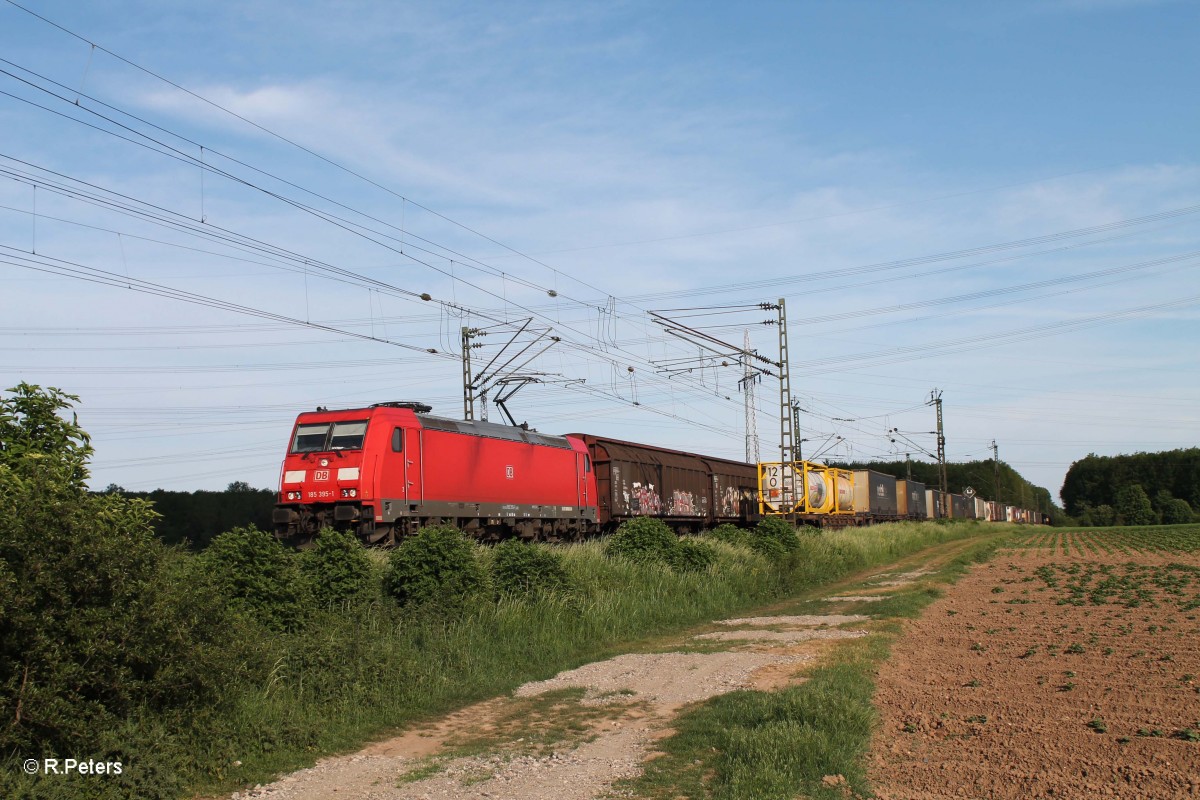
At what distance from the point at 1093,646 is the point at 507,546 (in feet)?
26.6

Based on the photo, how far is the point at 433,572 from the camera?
508 inches

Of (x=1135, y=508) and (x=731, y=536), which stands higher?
(x=731, y=536)

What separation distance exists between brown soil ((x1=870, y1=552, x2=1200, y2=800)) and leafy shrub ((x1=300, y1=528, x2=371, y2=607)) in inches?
249

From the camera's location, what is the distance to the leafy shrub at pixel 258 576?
9.95m

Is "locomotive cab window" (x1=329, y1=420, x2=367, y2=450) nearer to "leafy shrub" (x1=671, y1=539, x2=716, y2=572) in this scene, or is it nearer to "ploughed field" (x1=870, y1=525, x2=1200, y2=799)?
"leafy shrub" (x1=671, y1=539, x2=716, y2=572)

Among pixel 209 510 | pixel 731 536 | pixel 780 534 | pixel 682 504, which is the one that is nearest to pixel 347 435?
pixel 731 536

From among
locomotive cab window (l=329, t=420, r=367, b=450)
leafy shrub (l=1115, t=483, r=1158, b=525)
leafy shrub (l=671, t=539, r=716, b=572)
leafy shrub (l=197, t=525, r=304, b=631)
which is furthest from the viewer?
leafy shrub (l=1115, t=483, r=1158, b=525)

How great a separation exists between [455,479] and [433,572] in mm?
10820

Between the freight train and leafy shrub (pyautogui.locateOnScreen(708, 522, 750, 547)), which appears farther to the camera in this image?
leafy shrub (pyautogui.locateOnScreen(708, 522, 750, 547))

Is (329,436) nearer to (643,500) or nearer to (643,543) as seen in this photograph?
(643,543)

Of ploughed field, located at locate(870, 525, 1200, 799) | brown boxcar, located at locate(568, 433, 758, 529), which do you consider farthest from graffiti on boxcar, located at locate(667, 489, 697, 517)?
ploughed field, located at locate(870, 525, 1200, 799)

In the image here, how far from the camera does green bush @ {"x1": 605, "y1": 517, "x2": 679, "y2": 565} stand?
19109mm

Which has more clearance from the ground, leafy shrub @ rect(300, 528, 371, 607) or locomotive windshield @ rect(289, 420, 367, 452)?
locomotive windshield @ rect(289, 420, 367, 452)

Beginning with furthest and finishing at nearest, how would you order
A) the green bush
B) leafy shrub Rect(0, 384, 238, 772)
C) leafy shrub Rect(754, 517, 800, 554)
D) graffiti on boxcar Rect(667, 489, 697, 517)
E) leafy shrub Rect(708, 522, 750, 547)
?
graffiti on boxcar Rect(667, 489, 697, 517)
leafy shrub Rect(754, 517, 800, 554)
leafy shrub Rect(708, 522, 750, 547)
the green bush
leafy shrub Rect(0, 384, 238, 772)
